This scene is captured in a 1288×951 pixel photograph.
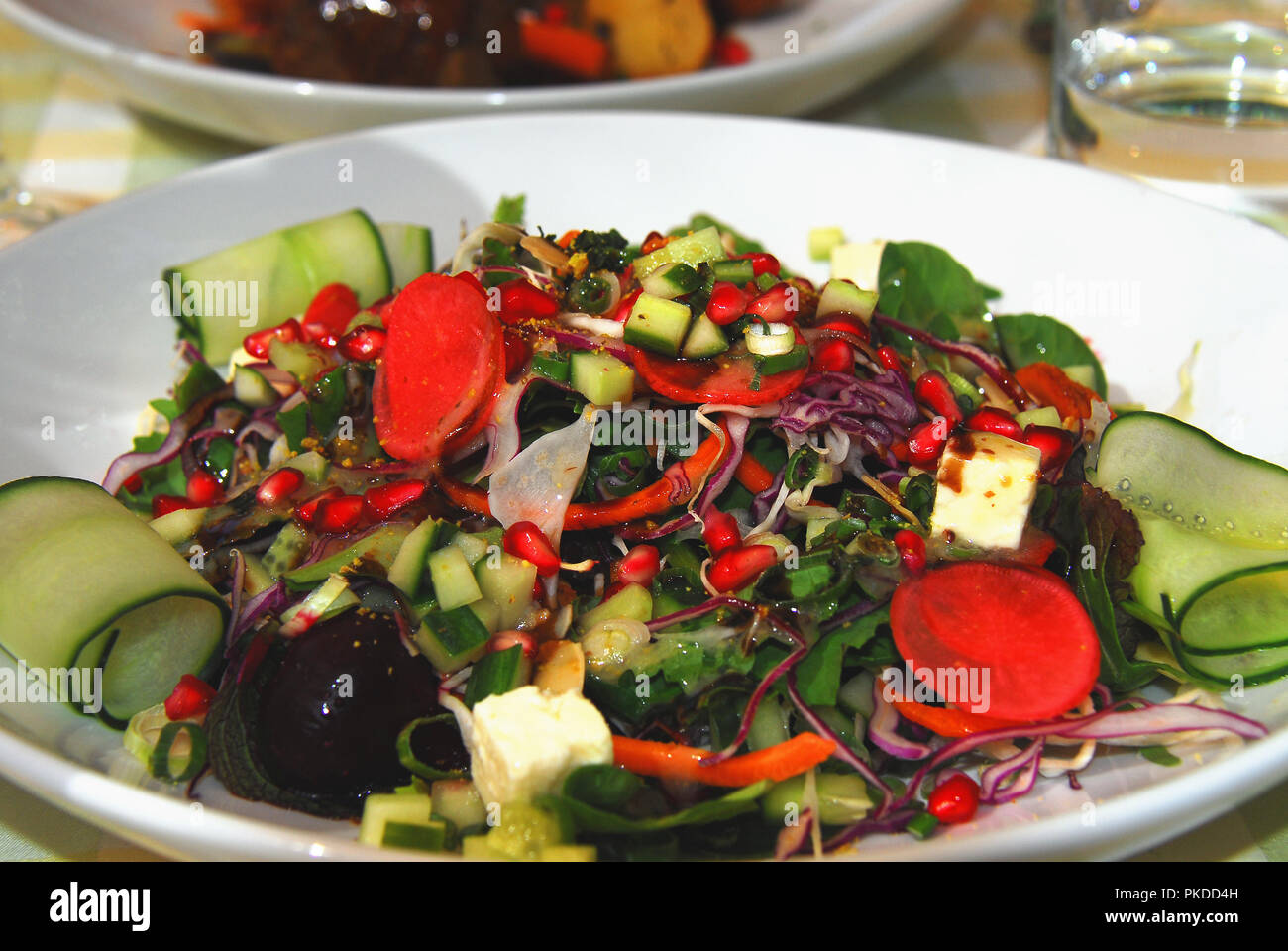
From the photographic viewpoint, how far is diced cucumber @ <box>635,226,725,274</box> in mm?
2572

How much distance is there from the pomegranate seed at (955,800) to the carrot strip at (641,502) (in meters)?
0.77

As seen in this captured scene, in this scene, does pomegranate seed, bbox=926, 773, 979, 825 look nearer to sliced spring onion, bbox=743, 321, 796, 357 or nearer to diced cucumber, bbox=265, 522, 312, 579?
sliced spring onion, bbox=743, 321, 796, 357

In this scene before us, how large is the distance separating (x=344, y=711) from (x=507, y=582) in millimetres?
392

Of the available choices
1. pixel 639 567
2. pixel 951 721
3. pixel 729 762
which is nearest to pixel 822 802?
pixel 729 762

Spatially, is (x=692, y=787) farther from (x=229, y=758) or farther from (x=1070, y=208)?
(x=1070, y=208)

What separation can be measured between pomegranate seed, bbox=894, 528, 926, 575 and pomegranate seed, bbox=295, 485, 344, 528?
1.24 m

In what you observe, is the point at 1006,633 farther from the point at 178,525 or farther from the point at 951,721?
the point at 178,525

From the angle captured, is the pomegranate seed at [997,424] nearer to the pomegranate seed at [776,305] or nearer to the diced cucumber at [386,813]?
the pomegranate seed at [776,305]

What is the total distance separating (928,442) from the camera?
232cm

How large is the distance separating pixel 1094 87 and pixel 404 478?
9.62 ft

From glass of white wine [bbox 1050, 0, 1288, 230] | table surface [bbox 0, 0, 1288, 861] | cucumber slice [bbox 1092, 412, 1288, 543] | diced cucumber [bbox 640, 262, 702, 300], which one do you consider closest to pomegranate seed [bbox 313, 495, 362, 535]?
diced cucumber [bbox 640, 262, 702, 300]

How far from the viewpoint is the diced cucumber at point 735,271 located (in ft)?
8.23
